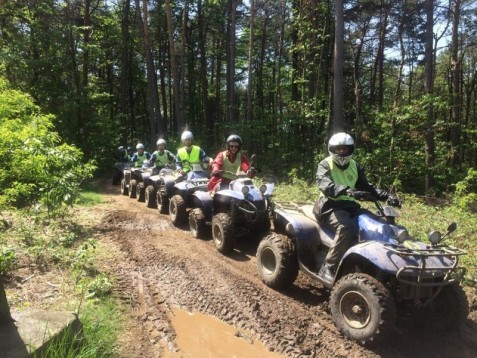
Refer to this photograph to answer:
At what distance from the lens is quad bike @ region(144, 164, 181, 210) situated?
9648 millimetres

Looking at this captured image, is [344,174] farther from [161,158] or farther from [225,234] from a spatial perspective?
[161,158]

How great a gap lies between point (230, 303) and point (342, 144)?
2318 mm

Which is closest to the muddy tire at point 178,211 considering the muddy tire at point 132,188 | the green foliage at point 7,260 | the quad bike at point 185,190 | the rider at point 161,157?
the quad bike at point 185,190

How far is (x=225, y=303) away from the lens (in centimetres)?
471

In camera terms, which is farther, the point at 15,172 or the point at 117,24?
the point at 117,24

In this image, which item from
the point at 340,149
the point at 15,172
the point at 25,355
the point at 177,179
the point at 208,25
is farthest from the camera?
the point at 208,25

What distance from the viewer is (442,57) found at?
1196 inches

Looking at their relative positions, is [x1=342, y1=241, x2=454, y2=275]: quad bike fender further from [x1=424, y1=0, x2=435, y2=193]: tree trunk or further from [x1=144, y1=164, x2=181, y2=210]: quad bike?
→ [x1=424, y1=0, x2=435, y2=193]: tree trunk

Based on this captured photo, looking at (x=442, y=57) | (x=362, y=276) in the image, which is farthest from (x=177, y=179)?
(x=442, y=57)

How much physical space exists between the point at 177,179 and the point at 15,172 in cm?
357

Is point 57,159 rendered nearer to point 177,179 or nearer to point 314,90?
point 177,179

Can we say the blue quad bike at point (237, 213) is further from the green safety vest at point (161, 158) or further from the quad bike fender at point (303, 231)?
the green safety vest at point (161, 158)

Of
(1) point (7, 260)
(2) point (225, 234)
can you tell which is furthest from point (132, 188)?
(1) point (7, 260)

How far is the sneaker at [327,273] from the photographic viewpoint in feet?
14.7
